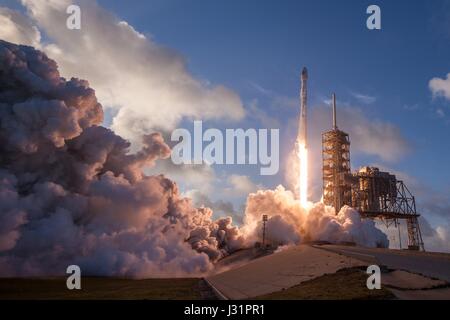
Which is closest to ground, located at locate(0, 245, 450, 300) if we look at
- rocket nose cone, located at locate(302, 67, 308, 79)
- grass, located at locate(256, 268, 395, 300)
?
grass, located at locate(256, 268, 395, 300)

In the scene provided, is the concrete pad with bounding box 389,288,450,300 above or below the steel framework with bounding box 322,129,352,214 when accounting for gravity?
below

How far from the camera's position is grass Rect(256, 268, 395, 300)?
2200 cm

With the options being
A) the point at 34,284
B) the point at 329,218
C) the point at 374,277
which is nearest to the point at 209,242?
the point at 329,218

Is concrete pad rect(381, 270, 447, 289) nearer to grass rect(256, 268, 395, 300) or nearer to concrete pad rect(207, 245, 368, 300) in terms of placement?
grass rect(256, 268, 395, 300)

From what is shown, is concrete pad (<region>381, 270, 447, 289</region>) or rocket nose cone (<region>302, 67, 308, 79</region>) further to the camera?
rocket nose cone (<region>302, 67, 308, 79</region>)

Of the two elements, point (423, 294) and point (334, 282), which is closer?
point (423, 294)

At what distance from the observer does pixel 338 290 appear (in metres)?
25.0

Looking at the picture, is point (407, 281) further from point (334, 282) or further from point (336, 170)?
point (336, 170)

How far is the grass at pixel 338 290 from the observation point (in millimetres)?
21998

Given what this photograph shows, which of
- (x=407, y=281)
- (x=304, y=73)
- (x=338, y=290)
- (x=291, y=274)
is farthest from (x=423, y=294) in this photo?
(x=304, y=73)

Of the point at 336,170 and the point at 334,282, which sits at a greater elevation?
the point at 336,170

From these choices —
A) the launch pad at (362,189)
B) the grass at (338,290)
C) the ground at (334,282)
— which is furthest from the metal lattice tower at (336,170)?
the grass at (338,290)
